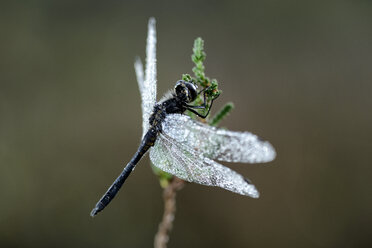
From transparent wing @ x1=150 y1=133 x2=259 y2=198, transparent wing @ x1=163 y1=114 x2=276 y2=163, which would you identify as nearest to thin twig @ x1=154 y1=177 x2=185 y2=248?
transparent wing @ x1=150 y1=133 x2=259 y2=198

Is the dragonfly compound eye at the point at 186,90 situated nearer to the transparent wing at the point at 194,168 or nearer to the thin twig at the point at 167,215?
the transparent wing at the point at 194,168

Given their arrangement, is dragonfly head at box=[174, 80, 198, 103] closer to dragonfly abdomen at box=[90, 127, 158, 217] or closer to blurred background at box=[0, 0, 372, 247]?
dragonfly abdomen at box=[90, 127, 158, 217]

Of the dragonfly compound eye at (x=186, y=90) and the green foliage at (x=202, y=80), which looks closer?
the green foliage at (x=202, y=80)

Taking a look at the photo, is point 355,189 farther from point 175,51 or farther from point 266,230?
point 175,51

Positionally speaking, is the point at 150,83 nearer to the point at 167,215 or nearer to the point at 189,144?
the point at 189,144

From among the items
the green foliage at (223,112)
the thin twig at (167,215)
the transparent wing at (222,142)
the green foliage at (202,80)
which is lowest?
the thin twig at (167,215)

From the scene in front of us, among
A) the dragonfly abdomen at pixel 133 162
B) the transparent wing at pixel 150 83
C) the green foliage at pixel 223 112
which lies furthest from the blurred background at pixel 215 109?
the green foliage at pixel 223 112

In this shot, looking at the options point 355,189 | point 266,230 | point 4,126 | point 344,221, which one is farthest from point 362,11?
point 4,126
